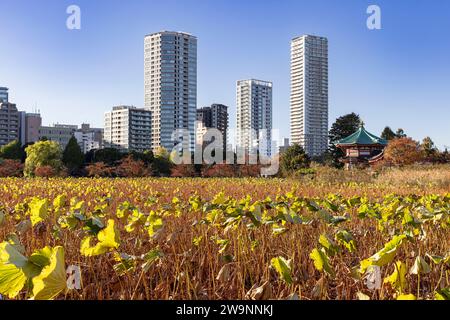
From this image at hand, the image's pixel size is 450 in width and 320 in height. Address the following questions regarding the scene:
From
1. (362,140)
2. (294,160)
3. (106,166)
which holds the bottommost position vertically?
(106,166)

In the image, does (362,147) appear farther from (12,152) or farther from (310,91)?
(310,91)

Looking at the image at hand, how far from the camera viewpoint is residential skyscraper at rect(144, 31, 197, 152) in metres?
63.5

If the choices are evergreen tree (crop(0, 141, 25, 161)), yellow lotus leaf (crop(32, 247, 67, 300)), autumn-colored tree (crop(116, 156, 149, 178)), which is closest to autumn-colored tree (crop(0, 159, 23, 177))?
autumn-colored tree (crop(116, 156, 149, 178))

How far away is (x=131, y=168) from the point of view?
Result: 2308 centimetres

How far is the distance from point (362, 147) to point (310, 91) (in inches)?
1237

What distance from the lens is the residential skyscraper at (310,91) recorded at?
198 ft

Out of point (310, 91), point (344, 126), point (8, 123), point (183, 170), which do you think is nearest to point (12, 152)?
point (183, 170)

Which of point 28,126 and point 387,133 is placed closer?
point 387,133

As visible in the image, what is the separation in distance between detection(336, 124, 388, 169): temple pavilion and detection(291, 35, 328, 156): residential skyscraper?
26561 millimetres

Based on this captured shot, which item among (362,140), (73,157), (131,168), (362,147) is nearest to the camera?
(131,168)

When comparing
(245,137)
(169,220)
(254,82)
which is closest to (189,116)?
(245,137)

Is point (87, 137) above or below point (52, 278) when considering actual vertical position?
above

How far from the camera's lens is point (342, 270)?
2.39 m

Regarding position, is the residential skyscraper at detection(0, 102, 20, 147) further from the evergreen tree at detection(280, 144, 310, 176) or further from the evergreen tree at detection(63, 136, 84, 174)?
the evergreen tree at detection(280, 144, 310, 176)
